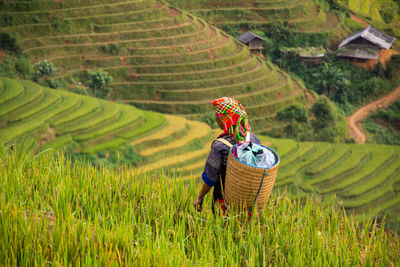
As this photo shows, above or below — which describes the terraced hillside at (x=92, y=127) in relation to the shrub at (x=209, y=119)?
above

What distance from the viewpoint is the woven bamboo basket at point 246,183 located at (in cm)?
227

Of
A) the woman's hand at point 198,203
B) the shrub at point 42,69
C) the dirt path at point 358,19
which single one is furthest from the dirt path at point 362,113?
the woman's hand at point 198,203

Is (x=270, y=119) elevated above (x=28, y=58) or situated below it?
below

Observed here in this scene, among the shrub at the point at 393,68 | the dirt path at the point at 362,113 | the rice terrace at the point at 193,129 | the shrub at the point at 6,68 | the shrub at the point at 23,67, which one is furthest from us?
the shrub at the point at 393,68

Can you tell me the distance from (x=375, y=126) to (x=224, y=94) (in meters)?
11.1

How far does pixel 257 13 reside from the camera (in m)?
34.9

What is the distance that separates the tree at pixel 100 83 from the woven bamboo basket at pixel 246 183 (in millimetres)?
22227

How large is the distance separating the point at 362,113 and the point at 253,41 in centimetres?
1083

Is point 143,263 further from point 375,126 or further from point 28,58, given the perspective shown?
point 375,126

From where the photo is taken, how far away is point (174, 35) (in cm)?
2884

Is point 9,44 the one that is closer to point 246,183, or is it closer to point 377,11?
point 246,183

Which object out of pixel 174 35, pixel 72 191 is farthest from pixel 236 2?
pixel 72 191

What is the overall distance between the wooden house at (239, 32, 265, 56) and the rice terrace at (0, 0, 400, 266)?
0.19 metres

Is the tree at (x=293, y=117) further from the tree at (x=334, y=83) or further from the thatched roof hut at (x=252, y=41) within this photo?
the thatched roof hut at (x=252, y=41)
